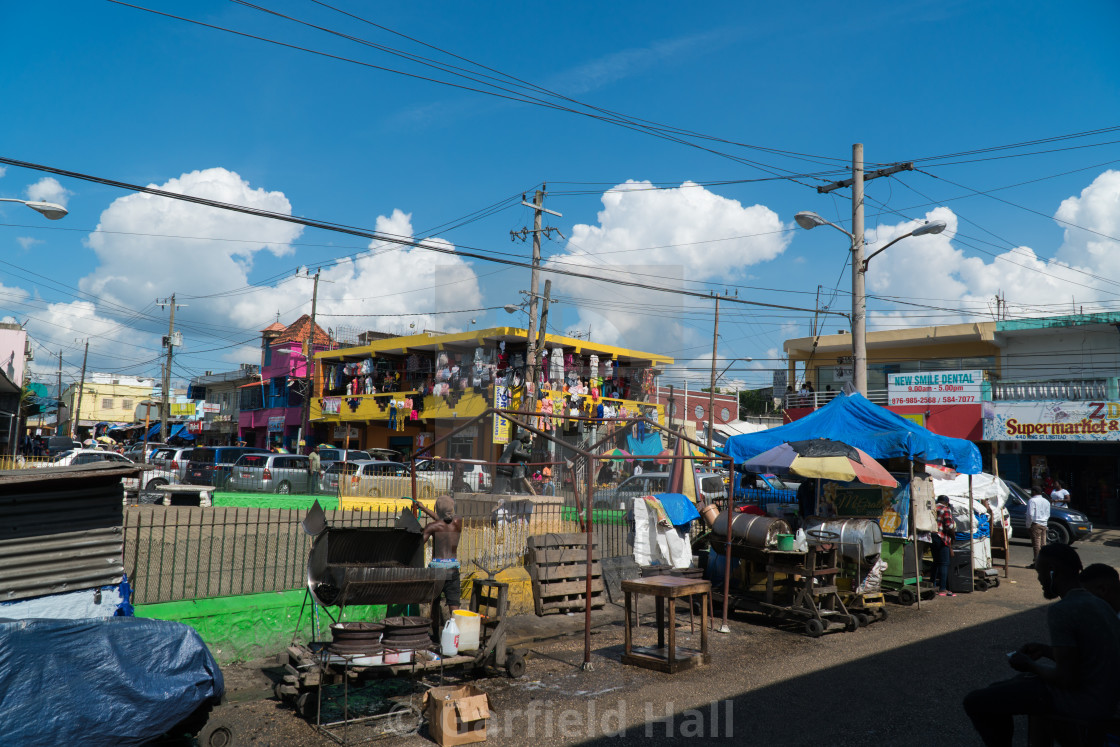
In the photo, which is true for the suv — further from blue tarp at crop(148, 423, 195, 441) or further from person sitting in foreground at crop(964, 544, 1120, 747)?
Answer: blue tarp at crop(148, 423, 195, 441)

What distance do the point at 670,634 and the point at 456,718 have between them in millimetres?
2802

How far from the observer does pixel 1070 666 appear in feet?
13.6

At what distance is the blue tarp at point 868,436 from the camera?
40.6 ft

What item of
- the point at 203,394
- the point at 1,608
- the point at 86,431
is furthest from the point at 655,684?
the point at 86,431

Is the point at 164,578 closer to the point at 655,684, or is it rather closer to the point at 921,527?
the point at 655,684

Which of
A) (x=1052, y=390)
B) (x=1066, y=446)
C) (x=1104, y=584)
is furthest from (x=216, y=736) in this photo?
(x=1066, y=446)

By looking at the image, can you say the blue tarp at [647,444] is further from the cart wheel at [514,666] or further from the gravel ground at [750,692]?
the cart wheel at [514,666]

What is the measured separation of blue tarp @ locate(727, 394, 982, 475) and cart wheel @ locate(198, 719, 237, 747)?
971cm

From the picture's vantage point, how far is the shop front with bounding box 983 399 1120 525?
2528cm

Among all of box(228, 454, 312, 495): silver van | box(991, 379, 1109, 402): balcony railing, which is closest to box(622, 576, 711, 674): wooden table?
box(228, 454, 312, 495): silver van

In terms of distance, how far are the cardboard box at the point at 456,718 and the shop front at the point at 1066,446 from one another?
25.7 meters

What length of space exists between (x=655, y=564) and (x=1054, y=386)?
72.7 ft

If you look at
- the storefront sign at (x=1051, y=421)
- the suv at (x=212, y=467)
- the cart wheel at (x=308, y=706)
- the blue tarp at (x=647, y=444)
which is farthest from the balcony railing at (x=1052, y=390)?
the cart wheel at (x=308, y=706)

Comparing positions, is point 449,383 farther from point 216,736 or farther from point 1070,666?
point 1070,666
